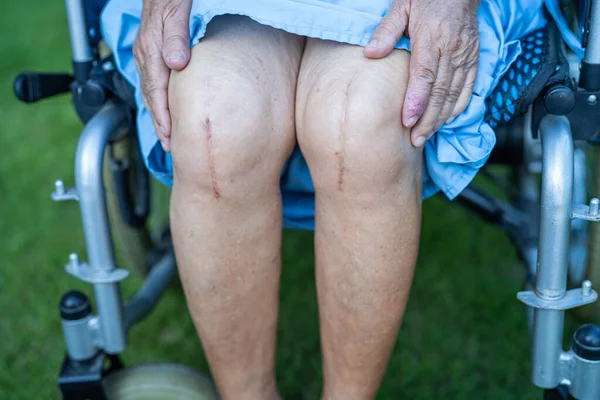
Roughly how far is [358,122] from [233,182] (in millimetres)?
196

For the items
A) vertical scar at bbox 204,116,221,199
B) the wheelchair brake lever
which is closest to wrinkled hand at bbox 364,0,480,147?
vertical scar at bbox 204,116,221,199

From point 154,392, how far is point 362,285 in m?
0.45

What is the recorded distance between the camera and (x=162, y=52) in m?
1.07

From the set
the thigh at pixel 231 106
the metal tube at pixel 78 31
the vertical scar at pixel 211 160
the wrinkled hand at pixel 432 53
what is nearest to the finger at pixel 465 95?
the wrinkled hand at pixel 432 53

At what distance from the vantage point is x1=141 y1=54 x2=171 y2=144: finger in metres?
1.07

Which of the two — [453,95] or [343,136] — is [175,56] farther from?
[453,95]

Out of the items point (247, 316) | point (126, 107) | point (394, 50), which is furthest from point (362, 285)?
point (126, 107)

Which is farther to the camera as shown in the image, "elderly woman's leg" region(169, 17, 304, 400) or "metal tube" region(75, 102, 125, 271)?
"metal tube" region(75, 102, 125, 271)

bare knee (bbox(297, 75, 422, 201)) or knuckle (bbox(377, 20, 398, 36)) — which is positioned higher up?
knuckle (bbox(377, 20, 398, 36))

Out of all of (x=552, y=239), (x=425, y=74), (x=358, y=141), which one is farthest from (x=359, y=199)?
(x=552, y=239)

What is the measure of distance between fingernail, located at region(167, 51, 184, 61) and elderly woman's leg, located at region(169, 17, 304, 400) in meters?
0.02

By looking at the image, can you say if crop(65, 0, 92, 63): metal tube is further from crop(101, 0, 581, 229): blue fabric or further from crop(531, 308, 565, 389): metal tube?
crop(531, 308, 565, 389): metal tube

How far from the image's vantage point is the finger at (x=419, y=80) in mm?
Result: 970

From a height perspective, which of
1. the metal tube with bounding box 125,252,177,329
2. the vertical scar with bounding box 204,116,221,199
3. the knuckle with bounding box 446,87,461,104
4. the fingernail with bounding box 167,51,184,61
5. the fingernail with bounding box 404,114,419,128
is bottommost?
the metal tube with bounding box 125,252,177,329
